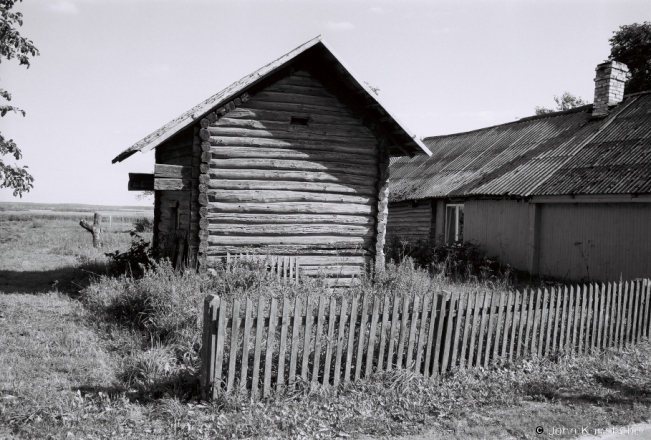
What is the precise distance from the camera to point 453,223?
1991cm

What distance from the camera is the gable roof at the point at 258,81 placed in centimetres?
942

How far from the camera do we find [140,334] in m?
7.25

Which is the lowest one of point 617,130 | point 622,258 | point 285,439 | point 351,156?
point 285,439

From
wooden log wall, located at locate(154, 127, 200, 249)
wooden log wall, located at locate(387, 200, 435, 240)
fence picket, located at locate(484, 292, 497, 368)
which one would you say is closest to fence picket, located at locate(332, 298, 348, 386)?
fence picket, located at locate(484, 292, 497, 368)

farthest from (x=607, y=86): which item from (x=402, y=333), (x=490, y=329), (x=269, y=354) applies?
(x=269, y=354)

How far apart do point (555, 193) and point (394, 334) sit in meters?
10.6

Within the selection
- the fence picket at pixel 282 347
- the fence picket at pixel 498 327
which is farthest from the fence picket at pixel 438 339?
the fence picket at pixel 282 347

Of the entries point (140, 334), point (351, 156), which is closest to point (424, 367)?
point (140, 334)

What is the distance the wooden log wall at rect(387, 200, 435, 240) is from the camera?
20781 mm

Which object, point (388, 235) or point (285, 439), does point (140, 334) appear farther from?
point (388, 235)

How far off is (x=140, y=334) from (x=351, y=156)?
613 cm

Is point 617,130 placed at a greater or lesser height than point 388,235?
greater

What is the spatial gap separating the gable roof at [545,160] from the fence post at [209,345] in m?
11.4

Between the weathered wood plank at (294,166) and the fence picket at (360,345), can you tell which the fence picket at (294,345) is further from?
the weathered wood plank at (294,166)
